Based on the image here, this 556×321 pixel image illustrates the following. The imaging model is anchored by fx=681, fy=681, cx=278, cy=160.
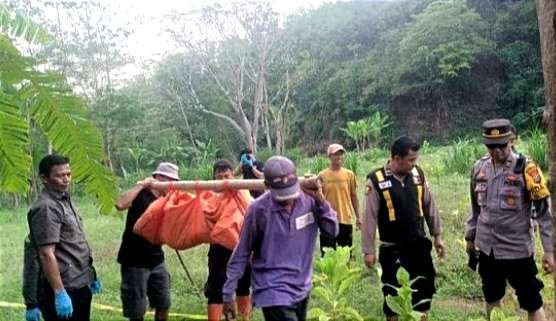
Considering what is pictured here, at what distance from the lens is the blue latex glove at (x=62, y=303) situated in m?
3.46

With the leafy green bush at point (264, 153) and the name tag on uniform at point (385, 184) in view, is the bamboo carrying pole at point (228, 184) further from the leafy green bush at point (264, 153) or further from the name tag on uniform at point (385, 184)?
the leafy green bush at point (264, 153)

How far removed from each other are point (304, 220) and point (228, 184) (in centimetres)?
73

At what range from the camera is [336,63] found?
27812mm

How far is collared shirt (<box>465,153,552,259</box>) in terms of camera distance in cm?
418

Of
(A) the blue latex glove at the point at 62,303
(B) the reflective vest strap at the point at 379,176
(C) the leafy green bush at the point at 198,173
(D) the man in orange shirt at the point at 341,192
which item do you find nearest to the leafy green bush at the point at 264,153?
(C) the leafy green bush at the point at 198,173

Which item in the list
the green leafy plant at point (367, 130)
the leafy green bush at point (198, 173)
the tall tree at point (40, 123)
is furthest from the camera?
the green leafy plant at point (367, 130)

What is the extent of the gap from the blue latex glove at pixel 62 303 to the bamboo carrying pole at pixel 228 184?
42.8 inches

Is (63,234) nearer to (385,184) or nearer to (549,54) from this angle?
(385,184)

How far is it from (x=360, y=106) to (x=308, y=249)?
74.6 ft

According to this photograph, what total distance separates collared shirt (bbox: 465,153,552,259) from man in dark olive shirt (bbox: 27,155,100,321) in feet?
8.04

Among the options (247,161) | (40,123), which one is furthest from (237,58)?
(40,123)

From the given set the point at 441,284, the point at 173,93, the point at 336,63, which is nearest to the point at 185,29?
the point at 173,93

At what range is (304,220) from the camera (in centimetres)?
359

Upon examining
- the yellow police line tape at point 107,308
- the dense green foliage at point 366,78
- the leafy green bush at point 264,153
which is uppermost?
the dense green foliage at point 366,78
